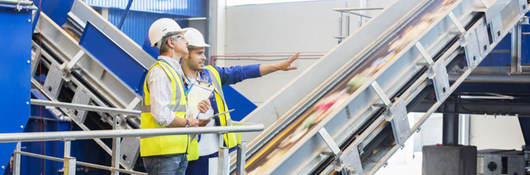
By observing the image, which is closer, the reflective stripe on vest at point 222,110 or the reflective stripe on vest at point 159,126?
the reflective stripe on vest at point 159,126

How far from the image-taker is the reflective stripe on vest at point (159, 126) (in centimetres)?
347

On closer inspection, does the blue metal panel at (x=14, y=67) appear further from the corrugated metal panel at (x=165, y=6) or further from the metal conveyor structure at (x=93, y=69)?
the corrugated metal panel at (x=165, y=6)

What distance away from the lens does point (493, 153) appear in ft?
29.6

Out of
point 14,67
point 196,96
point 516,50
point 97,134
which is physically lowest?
point 97,134

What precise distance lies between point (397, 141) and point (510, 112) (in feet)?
14.1

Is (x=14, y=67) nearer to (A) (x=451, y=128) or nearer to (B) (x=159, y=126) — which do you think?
(B) (x=159, y=126)

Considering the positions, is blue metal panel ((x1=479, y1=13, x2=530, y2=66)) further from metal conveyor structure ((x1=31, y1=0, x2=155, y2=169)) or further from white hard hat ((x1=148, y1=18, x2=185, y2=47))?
white hard hat ((x1=148, y1=18, x2=185, y2=47))

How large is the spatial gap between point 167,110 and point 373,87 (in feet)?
5.04

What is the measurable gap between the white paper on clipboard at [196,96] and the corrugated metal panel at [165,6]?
10.9 meters

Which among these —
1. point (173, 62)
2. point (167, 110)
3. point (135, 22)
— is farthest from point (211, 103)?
point (135, 22)

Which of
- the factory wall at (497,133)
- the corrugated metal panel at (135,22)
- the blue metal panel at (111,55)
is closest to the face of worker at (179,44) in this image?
the blue metal panel at (111,55)

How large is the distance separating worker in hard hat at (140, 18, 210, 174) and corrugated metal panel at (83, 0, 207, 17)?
10.9m

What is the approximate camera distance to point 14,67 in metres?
3.78

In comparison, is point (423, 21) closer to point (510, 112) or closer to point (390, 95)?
point (390, 95)
